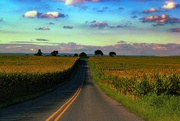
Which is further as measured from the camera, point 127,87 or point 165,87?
point 127,87

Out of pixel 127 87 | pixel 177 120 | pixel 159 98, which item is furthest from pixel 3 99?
pixel 177 120

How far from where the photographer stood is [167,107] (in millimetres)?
14570

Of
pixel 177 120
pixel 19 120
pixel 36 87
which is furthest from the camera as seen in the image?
pixel 36 87

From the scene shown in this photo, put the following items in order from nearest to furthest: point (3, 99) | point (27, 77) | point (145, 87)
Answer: point (145, 87), point (3, 99), point (27, 77)

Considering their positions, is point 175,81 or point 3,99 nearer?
point 175,81

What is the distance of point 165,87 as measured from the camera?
2259 centimetres

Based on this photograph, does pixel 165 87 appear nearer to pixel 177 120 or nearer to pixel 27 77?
pixel 177 120

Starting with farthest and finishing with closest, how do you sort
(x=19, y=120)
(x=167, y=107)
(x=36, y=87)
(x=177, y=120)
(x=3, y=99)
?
(x=36, y=87), (x=3, y=99), (x=167, y=107), (x=19, y=120), (x=177, y=120)

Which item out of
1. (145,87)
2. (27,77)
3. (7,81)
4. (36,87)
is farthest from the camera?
(36,87)

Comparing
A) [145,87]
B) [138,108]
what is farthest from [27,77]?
[138,108]

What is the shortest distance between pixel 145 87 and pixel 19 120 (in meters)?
11.6

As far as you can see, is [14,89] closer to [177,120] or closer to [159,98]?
[159,98]

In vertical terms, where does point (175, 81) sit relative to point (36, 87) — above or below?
above

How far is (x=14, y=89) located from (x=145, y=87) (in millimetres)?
12884
